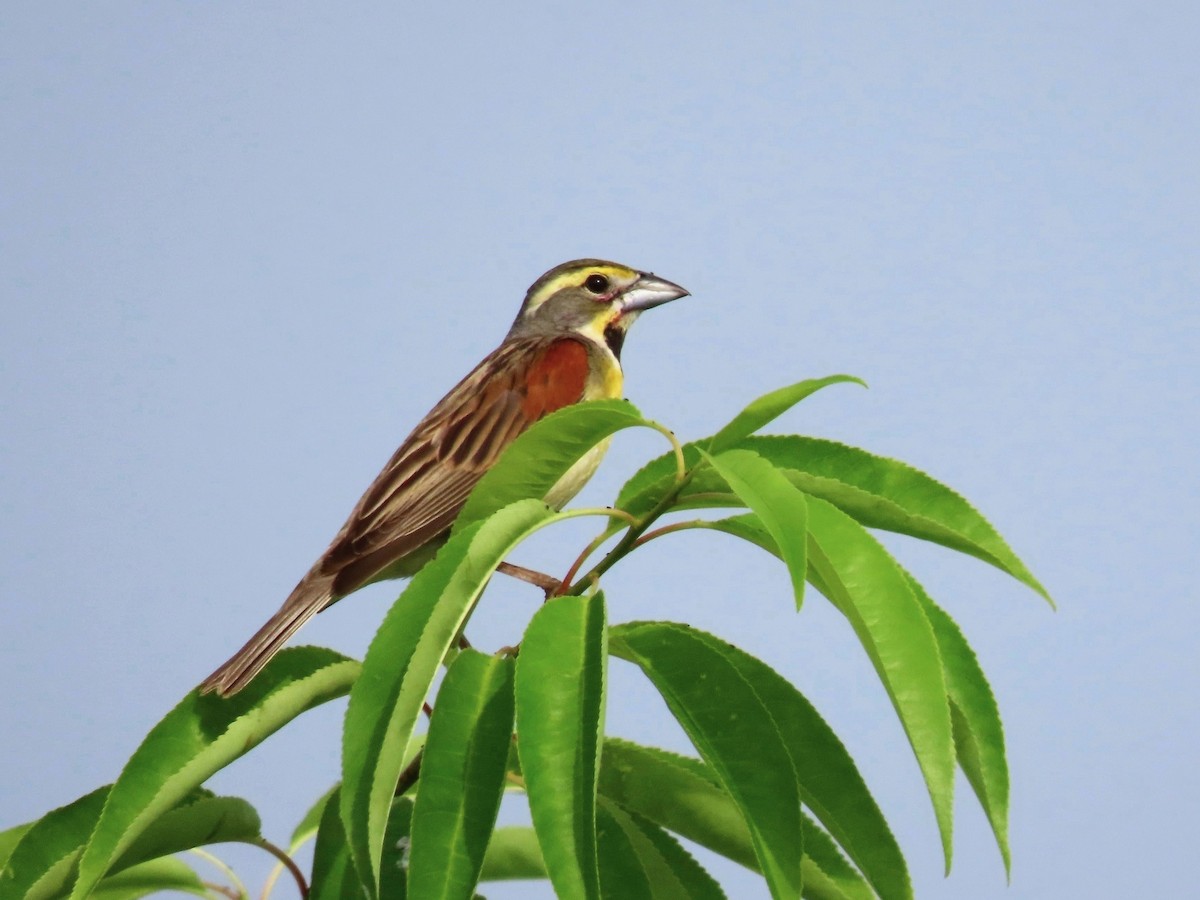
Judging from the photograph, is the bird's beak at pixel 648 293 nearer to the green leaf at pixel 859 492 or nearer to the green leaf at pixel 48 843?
the green leaf at pixel 859 492

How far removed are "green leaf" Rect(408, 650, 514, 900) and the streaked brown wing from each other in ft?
5.66

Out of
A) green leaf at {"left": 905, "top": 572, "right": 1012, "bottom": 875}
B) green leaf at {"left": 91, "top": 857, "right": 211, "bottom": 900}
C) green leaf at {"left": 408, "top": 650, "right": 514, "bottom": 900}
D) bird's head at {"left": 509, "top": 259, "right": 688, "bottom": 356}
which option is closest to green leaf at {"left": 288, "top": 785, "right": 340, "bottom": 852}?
green leaf at {"left": 91, "top": 857, "right": 211, "bottom": 900}

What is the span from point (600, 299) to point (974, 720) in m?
3.94

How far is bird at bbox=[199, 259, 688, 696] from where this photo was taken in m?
4.16

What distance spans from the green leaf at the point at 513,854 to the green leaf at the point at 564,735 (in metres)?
1.31

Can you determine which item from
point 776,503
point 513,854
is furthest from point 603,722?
point 513,854

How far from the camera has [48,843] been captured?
2.80 metres

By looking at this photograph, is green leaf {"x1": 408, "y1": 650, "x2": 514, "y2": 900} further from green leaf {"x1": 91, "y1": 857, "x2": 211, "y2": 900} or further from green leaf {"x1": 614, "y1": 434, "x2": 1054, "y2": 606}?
green leaf {"x1": 91, "y1": 857, "x2": 211, "y2": 900}

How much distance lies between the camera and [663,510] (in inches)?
108

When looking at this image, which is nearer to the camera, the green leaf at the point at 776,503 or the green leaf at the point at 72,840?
the green leaf at the point at 776,503

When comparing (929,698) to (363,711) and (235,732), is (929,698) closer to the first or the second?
(363,711)

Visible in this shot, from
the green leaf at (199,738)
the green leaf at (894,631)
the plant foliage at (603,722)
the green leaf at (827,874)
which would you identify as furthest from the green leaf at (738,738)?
the green leaf at (199,738)

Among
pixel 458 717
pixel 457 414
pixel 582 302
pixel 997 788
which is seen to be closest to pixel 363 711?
pixel 458 717

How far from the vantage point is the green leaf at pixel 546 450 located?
2.57m
